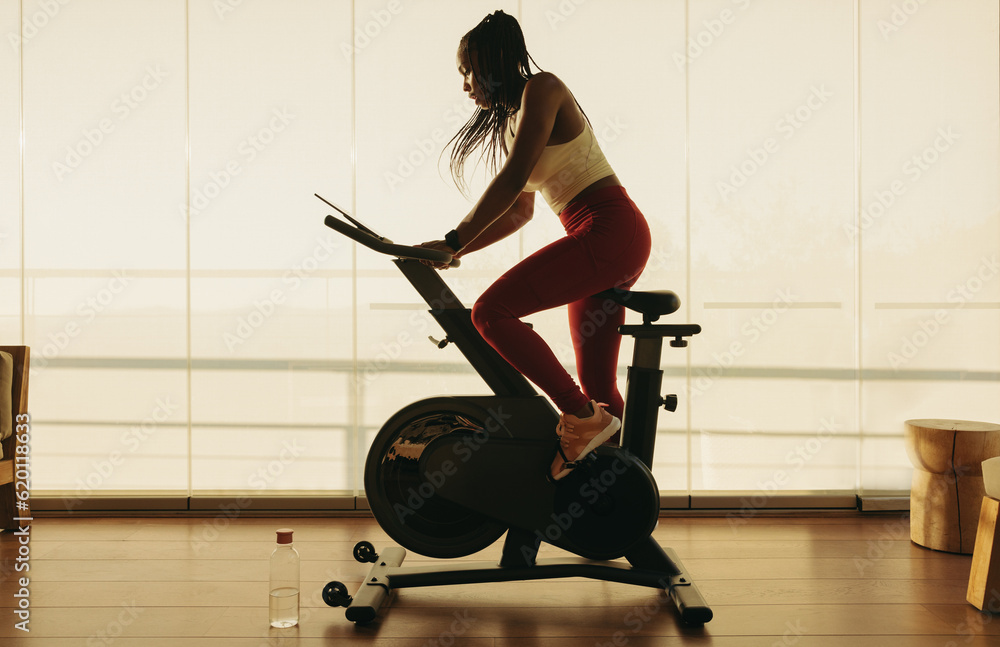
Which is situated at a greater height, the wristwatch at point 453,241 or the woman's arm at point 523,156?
the woman's arm at point 523,156

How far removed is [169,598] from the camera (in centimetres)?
179

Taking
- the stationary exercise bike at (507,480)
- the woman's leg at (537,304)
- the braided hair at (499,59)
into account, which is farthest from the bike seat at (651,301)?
the braided hair at (499,59)

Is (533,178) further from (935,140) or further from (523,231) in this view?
(935,140)

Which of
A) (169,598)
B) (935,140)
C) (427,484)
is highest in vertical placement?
(935,140)

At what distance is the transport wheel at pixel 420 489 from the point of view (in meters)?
1.71

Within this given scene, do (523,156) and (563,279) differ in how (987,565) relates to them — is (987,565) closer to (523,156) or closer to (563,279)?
(563,279)

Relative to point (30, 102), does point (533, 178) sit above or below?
below

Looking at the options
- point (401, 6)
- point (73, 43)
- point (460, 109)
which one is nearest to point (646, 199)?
point (460, 109)

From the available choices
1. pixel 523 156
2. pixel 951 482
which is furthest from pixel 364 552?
pixel 951 482

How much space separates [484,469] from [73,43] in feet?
7.37

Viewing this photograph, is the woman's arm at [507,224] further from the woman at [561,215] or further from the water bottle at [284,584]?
the water bottle at [284,584]

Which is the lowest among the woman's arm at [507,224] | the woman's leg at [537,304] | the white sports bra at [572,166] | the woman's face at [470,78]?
the woman's leg at [537,304]

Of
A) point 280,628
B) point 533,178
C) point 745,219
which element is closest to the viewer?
point 280,628

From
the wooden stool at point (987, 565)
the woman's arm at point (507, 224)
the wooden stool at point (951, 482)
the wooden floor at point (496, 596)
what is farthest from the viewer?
the wooden stool at point (951, 482)
